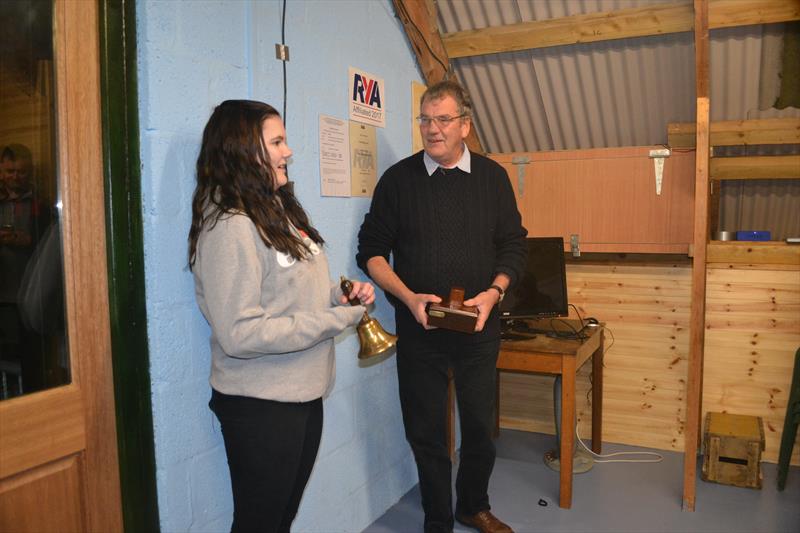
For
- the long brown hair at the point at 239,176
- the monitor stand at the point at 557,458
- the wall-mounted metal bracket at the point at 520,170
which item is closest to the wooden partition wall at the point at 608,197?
the wall-mounted metal bracket at the point at 520,170

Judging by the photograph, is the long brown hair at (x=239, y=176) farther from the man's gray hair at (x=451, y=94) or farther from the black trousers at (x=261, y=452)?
the man's gray hair at (x=451, y=94)

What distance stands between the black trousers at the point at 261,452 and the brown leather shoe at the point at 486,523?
120 centimetres

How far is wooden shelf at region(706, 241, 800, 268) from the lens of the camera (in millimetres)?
3152

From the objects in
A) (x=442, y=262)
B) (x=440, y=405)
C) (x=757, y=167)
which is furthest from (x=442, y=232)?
(x=757, y=167)

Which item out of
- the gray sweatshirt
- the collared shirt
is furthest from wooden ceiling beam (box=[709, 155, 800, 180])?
the gray sweatshirt

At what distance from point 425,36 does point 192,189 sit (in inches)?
69.2

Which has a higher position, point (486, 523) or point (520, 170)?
point (520, 170)

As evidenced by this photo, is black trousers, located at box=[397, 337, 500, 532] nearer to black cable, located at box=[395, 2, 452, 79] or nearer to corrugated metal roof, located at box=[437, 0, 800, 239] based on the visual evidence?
black cable, located at box=[395, 2, 452, 79]

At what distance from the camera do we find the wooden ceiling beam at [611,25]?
2.69 meters

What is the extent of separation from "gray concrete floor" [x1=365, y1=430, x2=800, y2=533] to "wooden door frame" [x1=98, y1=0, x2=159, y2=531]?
1305 millimetres

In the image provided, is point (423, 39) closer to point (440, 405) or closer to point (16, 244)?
point (440, 405)

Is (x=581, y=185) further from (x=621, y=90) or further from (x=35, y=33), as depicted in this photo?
(x=35, y=33)

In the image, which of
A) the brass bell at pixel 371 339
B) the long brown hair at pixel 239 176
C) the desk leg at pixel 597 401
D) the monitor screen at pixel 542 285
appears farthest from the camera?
the desk leg at pixel 597 401

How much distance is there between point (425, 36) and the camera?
3.03 m
